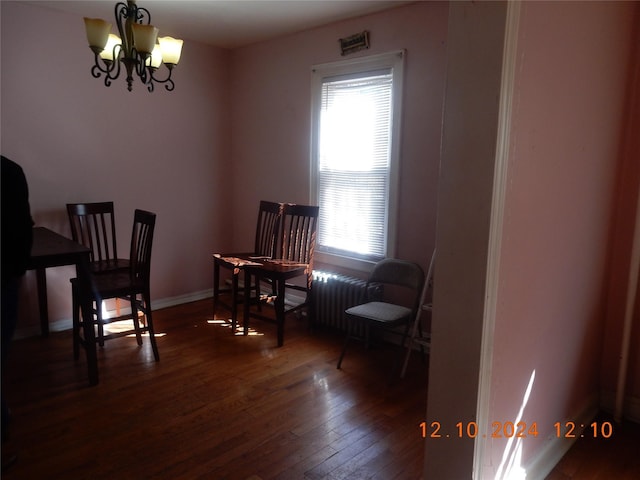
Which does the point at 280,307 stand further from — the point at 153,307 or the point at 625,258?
the point at 625,258

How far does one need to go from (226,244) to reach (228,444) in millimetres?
2799

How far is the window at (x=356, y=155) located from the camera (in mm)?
3371

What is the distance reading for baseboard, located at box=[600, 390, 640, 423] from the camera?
8.13 ft

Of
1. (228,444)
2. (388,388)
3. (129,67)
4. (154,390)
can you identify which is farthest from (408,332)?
(129,67)

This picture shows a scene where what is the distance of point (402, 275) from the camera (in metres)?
3.17

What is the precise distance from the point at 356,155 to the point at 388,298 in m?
1.15

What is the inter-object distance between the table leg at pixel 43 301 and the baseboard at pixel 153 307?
0.28ft

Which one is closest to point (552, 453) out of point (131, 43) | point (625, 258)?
point (625, 258)

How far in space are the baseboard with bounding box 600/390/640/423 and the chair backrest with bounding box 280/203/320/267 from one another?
2.13m

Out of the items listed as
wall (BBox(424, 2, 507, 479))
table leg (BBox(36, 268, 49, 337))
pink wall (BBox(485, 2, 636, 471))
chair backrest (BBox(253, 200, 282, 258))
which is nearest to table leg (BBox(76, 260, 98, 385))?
table leg (BBox(36, 268, 49, 337))

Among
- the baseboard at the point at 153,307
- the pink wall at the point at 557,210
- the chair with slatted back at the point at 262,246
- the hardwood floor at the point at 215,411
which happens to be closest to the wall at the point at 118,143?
the baseboard at the point at 153,307

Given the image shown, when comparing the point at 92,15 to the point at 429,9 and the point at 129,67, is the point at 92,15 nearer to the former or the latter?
the point at 129,67

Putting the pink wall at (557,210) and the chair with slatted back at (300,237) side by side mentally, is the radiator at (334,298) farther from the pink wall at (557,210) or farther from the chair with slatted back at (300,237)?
the pink wall at (557,210)

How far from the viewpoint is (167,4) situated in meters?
3.25
